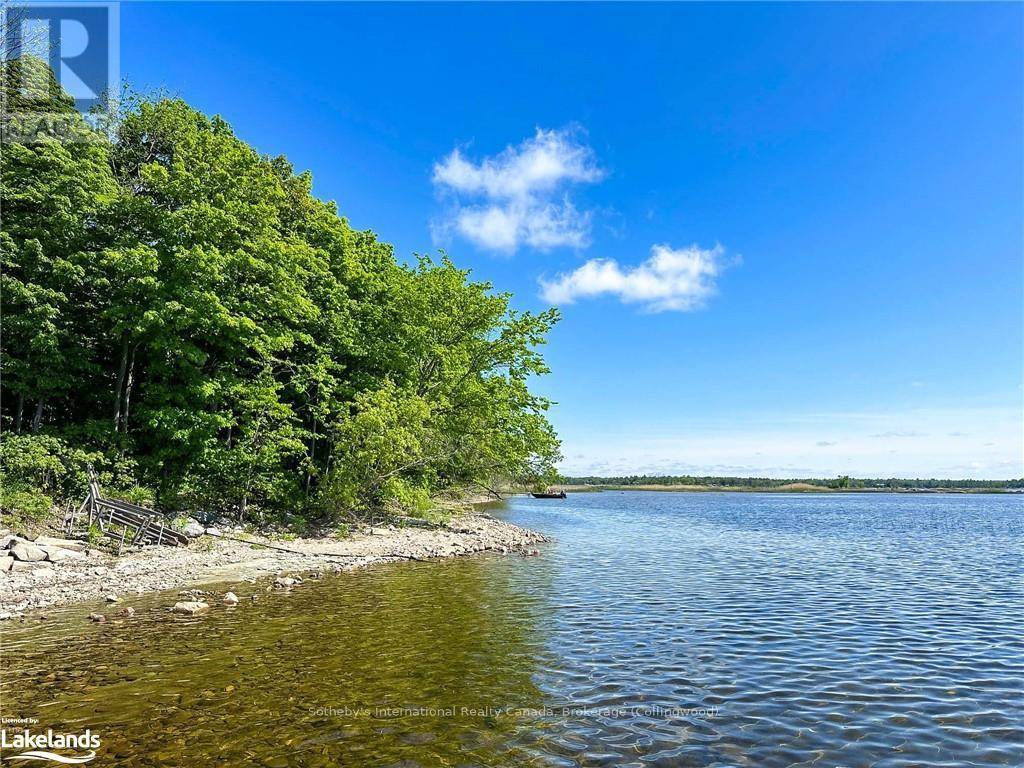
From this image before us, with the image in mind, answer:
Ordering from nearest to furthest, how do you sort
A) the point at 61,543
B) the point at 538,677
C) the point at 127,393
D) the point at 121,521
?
the point at 538,677
the point at 61,543
the point at 121,521
the point at 127,393

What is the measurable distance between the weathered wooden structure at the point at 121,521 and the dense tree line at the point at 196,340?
2.69 meters

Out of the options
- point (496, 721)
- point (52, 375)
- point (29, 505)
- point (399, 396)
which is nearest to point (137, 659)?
point (496, 721)

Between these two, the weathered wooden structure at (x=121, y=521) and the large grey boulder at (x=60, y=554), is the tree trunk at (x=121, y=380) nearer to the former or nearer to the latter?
the weathered wooden structure at (x=121, y=521)

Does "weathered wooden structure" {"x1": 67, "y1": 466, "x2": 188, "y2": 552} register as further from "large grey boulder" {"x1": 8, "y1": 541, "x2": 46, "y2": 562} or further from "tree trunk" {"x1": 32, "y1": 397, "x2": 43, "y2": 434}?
"tree trunk" {"x1": 32, "y1": 397, "x2": 43, "y2": 434}

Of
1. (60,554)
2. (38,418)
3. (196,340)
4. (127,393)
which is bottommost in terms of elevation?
(60,554)

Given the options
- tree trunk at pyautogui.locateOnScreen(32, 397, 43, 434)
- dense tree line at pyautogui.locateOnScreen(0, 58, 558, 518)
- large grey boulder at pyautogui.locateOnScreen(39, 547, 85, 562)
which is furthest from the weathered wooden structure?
tree trunk at pyautogui.locateOnScreen(32, 397, 43, 434)

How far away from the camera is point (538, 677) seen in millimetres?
10977

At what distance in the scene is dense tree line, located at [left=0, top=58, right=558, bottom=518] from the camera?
24.6 meters

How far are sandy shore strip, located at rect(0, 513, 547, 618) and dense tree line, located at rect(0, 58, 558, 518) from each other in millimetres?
3094

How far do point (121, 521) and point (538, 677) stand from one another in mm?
19165

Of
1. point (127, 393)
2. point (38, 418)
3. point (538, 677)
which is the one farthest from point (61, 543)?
point (538, 677)

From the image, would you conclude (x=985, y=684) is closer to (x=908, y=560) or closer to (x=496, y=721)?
(x=496, y=721)

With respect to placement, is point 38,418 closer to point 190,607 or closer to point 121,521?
point 121,521

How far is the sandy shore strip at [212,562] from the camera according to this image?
16.1 metres
